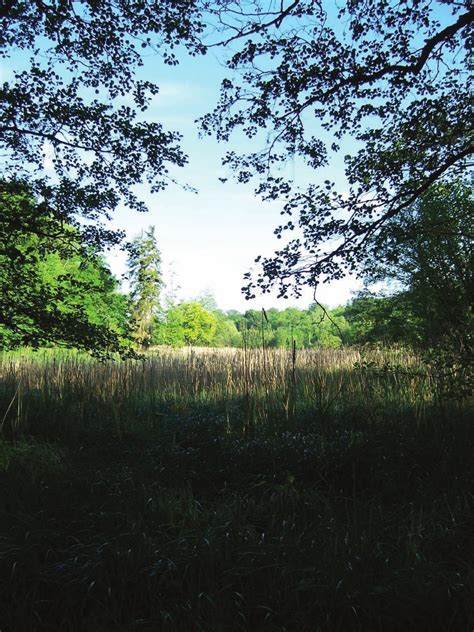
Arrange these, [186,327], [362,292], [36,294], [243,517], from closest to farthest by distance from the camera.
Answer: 1. [243,517]
2. [36,294]
3. [362,292]
4. [186,327]

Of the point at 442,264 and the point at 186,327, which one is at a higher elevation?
the point at 442,264

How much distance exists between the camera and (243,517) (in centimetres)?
328

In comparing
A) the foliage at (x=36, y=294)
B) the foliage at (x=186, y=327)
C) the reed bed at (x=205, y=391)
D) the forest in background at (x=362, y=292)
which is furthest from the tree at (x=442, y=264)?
the foliage at (x=186, y=327)

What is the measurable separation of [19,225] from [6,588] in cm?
385

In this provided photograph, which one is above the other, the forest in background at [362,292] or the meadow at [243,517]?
the forest in background at [362,292]

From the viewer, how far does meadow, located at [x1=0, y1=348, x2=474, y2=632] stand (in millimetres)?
2271

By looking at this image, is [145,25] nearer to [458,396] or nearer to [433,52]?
[433,52]

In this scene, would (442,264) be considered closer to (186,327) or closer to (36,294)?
(36,294)

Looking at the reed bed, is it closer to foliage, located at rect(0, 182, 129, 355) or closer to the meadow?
the meadow

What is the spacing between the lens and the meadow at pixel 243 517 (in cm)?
227

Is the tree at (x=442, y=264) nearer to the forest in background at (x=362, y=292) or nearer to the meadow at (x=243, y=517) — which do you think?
the forest in background at (x=362, y=292)

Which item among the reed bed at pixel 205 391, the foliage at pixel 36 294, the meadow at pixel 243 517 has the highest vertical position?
the foliage at pixel 36 294

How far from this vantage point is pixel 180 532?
3010mm

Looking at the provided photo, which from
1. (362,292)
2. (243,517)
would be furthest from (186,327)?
(243,517)
